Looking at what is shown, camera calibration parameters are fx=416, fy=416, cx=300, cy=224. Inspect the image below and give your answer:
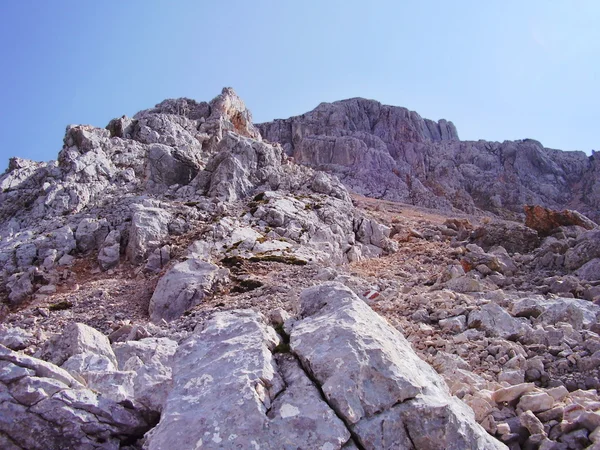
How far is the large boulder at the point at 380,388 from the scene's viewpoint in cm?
489

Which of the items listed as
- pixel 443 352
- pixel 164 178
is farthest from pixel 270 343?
pixel 164 178

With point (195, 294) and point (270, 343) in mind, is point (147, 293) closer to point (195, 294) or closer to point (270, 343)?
point (195, 294)

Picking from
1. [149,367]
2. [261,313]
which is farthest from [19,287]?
[261,313]

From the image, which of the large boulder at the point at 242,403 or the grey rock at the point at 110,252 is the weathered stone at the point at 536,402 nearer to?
the large boulder at the point at 242,403

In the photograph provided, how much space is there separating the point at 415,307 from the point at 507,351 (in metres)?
3.69

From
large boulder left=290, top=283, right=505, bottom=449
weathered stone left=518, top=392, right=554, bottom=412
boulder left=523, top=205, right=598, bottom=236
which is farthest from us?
boulder left=523, top=205, right=598, bottom=236

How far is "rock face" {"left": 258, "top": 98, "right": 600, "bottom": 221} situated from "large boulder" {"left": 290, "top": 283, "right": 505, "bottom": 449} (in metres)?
87.6

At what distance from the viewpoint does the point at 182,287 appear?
17.1 m

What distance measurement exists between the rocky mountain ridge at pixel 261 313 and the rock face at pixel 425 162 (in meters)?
63.0

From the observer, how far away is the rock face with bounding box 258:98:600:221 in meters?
97.5

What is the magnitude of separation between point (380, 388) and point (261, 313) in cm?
355

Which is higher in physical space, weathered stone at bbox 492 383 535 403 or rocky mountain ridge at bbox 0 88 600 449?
rocky mountain ridge at bbox 0 88 600 449

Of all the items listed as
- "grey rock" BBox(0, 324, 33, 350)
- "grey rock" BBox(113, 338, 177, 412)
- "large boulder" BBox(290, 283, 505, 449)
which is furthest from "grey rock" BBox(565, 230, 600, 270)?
"grey rock" BBox(0, 324, 33, 350)

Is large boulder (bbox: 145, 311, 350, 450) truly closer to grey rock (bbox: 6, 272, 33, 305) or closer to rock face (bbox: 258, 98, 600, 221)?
grey rock (bbox: 6, 272, 33, 305)
